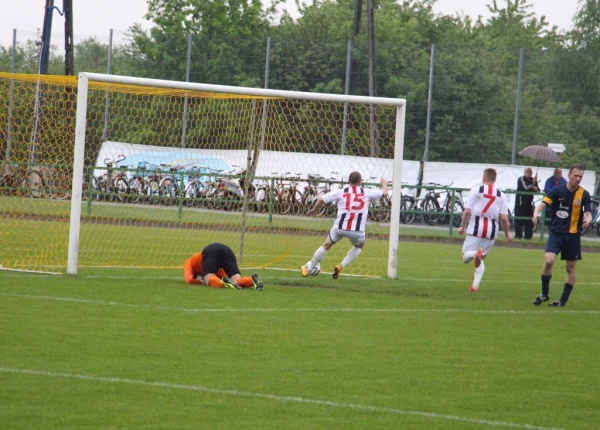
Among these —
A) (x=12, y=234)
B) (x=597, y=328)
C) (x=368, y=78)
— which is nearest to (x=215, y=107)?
(x=12, y=234)

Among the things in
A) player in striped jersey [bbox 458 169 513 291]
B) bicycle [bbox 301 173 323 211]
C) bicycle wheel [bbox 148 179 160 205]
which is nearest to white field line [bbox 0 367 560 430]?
player in striped jersey [bbox 458 169 513 291]

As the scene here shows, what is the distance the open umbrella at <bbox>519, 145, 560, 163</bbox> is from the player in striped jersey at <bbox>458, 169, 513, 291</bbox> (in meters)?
Answer: 21.4

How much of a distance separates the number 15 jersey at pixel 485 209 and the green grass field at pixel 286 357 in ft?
3.41

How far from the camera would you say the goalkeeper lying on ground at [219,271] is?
14.2 metres

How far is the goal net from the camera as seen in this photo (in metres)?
17.1

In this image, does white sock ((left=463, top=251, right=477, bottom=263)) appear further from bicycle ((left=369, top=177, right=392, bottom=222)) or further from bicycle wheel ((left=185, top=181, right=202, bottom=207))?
bicycle wheel ((left=185, top=181, right=202, bottom=207))

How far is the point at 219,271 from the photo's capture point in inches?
574

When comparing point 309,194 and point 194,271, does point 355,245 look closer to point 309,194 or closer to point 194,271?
point 194,271

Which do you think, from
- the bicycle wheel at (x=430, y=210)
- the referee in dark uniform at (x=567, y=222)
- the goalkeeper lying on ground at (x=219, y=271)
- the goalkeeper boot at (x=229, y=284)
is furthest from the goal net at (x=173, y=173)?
the referee in dark uniform at (x=567, y=222)

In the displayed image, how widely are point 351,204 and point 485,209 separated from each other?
211 cm

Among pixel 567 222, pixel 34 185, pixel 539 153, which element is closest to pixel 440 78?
pixel 539 153

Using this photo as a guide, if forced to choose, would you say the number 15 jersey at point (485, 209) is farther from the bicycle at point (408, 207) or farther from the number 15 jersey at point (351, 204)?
the bicycle at point (408, 207)

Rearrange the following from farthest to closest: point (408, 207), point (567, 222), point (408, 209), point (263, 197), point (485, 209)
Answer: point (408, 207) → point (408, 209) → point (263, 197) → point (485, 209) → point (567, 222)

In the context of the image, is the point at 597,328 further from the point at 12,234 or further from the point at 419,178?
the point at 419,178
